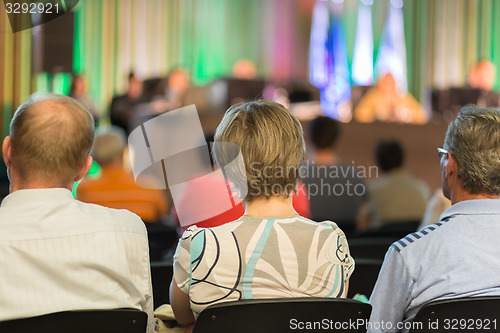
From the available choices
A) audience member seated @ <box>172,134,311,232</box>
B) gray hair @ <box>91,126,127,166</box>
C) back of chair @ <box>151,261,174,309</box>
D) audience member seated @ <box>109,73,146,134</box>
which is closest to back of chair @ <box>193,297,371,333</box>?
back of chair @ <box>151,261,174,309</box>

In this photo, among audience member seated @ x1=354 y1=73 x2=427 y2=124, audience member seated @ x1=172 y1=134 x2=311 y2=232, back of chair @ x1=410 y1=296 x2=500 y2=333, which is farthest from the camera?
audience member seated @ x1=354 y1=73 x2=427 y2=124

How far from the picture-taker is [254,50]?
381 inches

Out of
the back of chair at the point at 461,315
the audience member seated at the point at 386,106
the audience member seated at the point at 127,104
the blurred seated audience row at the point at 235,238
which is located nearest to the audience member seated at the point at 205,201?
the blurred seated audience row at the point at 235,238

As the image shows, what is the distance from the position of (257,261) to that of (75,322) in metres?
0.43

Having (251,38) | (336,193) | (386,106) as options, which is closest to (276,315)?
(336,193)

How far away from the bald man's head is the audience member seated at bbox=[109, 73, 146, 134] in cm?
598

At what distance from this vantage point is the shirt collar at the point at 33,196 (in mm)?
1421

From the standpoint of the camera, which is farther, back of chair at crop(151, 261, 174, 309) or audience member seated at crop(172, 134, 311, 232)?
audience member seated at crop(172, 134, 311, 232)

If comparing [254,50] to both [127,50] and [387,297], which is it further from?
[387,297]

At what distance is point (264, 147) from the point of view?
151 centimetres

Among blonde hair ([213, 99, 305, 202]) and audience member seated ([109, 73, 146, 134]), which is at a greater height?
blonde hair ([213, 99, 305, 202])

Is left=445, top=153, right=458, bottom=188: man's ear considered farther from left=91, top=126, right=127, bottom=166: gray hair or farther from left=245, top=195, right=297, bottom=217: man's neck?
left=91, top=126, right=127, bottom=166: gray hair

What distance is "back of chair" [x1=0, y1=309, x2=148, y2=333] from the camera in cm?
122

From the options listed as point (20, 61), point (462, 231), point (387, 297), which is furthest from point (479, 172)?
point (20, 61)
